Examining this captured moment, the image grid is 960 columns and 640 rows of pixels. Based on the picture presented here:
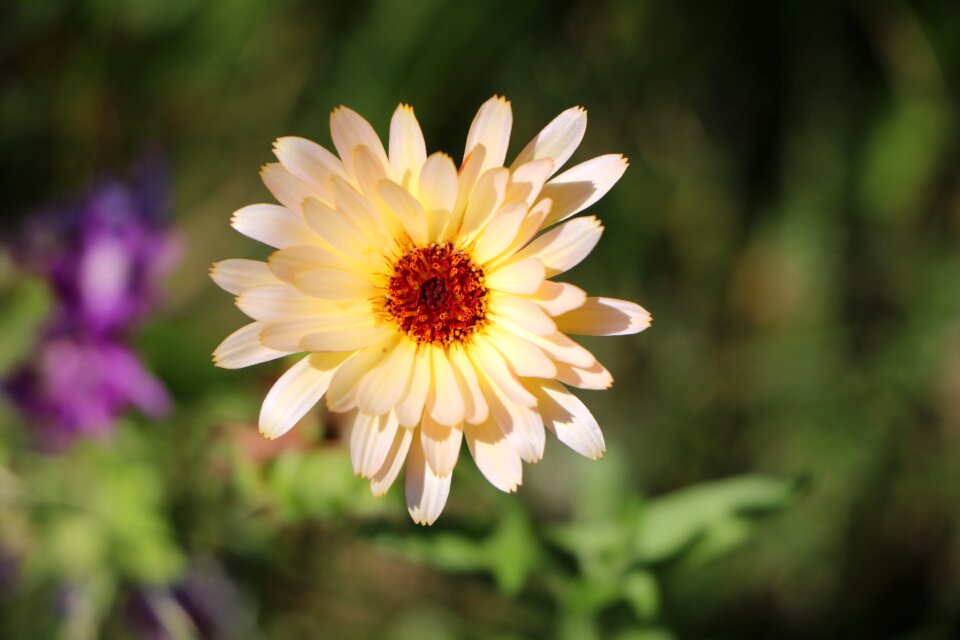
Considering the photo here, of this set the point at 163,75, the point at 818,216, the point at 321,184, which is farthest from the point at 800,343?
the point at 163,75

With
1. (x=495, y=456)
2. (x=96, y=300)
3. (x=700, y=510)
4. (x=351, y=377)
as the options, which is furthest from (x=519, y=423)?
(x=96, y=300)

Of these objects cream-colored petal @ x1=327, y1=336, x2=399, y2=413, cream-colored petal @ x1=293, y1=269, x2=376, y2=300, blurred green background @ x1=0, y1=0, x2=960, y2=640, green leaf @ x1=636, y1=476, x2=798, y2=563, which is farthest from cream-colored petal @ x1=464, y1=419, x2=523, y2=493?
blurred green background @ x1=0, y1=0, x2=960, y2=640

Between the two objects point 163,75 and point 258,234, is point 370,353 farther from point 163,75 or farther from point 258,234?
point 163,75

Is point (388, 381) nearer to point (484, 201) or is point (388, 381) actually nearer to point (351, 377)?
point (351, 377)

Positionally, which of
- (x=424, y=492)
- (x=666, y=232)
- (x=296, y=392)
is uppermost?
(x=666, y=232)

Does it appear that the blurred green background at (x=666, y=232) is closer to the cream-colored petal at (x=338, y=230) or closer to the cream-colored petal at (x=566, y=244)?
the cream-colored petal at (x=338, y=230)

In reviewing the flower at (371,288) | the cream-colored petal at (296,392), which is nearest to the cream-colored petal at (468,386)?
the flower at (371,288)
